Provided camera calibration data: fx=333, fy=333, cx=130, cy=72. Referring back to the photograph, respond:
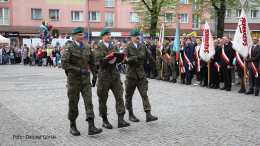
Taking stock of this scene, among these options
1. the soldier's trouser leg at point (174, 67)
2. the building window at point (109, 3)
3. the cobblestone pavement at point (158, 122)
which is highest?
the building window at point (109, 3)

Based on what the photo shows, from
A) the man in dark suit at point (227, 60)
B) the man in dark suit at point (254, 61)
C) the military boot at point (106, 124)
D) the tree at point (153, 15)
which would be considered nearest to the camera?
the military boot at point (106, 124)

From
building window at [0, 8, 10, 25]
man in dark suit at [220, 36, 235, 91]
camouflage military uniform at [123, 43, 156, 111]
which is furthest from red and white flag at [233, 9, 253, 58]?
building window at [0, 8, 10, 25]

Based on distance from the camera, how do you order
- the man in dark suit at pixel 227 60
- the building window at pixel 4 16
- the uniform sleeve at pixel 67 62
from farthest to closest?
the building window at pixel 4 16 → the man in dark suit at pixel 227 60 → the uniform sleeve at pixel 67 62

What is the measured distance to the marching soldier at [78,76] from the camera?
21.6ft

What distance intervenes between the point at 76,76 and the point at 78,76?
0.13ft

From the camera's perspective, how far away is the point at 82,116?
27.8ft

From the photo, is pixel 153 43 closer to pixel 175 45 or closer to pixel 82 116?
pixel 175 45

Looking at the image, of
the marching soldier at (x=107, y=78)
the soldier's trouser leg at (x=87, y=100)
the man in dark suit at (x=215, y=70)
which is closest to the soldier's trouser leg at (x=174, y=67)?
the man in dark suit at (x=215, y=70)

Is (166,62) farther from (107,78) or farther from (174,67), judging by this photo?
(107,78)

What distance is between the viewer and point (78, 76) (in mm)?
6672

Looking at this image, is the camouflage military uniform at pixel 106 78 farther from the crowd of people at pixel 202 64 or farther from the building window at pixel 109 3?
the building window at pixel 109 3

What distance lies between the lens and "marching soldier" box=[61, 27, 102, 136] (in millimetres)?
6590

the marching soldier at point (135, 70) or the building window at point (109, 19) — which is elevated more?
the building window at point (109, 19)

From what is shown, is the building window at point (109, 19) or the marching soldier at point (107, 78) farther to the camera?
the building window at point (109, 19)
